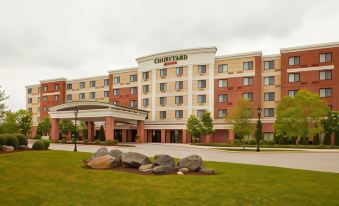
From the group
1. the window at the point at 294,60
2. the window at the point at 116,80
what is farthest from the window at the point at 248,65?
the window at the point at 116,80

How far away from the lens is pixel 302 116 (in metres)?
43.6

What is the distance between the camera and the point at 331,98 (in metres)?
48.5

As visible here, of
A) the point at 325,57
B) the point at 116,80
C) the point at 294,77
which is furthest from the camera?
the point at 116,80

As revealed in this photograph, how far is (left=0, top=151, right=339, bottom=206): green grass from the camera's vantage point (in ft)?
33.5

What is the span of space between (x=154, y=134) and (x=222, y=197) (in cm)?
5267

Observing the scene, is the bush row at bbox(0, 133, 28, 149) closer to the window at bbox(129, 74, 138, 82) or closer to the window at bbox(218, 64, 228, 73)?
the window at bbox(218, 64, 228, 73)

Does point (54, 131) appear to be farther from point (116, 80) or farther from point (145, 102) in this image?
point (116, 80)

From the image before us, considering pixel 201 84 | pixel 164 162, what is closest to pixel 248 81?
pixel 201 84

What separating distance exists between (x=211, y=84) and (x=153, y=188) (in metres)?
46.6

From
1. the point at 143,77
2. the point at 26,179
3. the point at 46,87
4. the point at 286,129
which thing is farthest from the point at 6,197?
the point at 46,87

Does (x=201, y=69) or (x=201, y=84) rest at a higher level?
(x=201, y=69)

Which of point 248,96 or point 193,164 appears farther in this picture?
point 248,96

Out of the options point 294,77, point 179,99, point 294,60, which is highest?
point 294,60

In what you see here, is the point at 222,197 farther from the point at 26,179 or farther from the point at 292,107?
the point at 292,107
